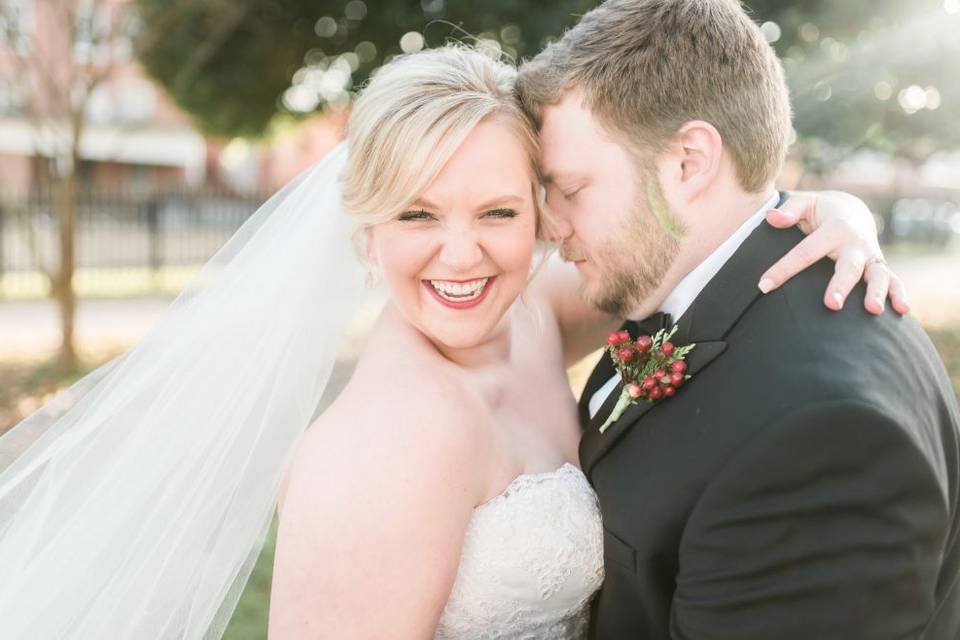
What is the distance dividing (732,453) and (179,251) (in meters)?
16.4

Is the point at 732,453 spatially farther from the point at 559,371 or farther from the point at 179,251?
the point at 179,251

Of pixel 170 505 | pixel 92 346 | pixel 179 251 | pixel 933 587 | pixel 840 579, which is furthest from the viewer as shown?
pixel 179 251

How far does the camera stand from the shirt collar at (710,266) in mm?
2465

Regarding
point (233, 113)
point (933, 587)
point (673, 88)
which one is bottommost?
point (233, 113)

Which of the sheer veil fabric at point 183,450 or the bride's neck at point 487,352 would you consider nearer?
the sheer veil fabric at point 183,450

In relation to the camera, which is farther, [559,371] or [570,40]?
[559,371]

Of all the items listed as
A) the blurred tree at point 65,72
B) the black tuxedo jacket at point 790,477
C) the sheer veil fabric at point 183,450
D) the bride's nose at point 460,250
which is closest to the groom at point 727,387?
the black tuxedo jacket at point 790,477

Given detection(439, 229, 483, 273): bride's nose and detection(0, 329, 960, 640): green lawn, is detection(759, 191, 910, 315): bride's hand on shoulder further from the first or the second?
detection(0, 329, 960, 640): green lawn

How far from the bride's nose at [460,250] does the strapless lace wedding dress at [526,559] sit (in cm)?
66

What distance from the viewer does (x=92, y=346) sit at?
10.7 meters

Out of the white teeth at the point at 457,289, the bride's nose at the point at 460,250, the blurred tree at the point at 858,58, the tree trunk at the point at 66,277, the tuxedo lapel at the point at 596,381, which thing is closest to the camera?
the bride's nose at the point at 460,250

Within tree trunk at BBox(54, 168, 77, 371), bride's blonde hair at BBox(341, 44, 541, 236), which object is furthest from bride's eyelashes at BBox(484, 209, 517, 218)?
tree trunk at BBox(54, 168, 77, 371)

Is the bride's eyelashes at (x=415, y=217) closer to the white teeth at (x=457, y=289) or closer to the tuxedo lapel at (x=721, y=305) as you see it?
the white teeth at (x=457, y=289)

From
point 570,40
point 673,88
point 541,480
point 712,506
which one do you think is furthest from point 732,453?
point 570,40
